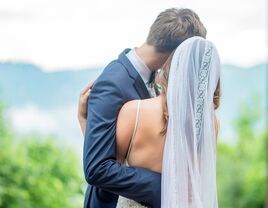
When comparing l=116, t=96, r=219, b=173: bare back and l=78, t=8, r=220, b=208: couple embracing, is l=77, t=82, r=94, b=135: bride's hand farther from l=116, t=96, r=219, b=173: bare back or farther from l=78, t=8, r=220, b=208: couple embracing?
l=116, t=96, r=219, b=173: bare back

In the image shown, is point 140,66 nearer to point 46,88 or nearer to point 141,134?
point 141,134

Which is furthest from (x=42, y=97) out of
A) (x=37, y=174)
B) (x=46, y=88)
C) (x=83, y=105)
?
(x=83, y=105)

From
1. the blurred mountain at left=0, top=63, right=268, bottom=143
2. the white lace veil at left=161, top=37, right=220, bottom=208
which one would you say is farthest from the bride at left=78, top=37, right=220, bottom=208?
the blurred mountain at left=0, top=63, right=268, bottom=143

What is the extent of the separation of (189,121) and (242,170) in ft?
21.3

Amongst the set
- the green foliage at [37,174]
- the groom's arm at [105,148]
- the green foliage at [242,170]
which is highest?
the groom's arm at [105,148]

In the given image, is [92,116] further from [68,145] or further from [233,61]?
[233,61]

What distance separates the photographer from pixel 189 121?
7.99 feet

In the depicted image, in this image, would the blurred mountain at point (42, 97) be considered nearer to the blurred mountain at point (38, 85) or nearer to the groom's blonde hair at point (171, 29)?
the blurred mountain at point (38, 85)

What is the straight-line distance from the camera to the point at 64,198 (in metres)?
6.37

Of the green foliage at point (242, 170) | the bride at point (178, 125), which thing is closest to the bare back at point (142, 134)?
the bride at point (178, 125)

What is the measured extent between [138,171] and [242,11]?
7.26m

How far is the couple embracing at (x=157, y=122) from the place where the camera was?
2.34 meters

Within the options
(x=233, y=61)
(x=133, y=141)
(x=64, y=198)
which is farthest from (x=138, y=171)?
(x=233, y=61)

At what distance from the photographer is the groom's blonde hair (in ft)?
7.86
